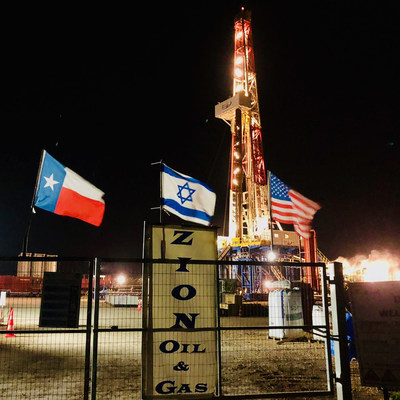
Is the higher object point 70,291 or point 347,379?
point 70,291

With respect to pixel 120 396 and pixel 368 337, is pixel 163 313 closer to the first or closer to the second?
pixel 120 396

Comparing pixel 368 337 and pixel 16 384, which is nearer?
pixel 368 337

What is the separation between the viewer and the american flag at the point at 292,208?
54.5 feet

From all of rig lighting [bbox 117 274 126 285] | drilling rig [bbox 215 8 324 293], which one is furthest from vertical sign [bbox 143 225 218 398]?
drilling rig [bbox 215 8 324 293]

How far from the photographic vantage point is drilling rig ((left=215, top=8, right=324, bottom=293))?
51.7 metres

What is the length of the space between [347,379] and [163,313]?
2855mm

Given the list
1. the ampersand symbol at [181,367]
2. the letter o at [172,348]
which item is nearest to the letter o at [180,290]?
the letter o at [172,348]

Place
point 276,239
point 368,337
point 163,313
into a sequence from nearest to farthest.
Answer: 1. point 368,337
2. point 163,313
3. point 276,239

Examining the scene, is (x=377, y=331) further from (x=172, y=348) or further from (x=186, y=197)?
(x=186, y=197)

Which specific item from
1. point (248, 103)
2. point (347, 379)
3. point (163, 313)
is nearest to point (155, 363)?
point (163, 313)

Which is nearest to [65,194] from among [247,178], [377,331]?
[377,331]

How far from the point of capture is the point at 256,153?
185ft

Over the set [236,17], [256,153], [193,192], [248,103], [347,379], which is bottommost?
[347,379]

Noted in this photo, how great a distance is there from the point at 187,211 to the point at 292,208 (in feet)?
38.4
